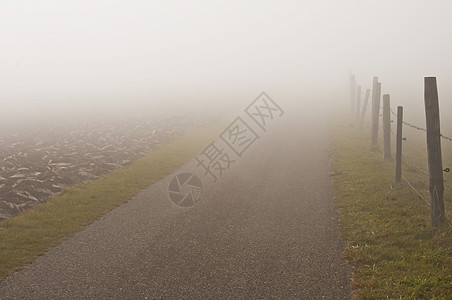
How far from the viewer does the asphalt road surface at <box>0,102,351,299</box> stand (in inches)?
Result: 325

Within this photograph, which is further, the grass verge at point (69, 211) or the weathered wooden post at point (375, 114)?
the weathered wooden post at point (375, 114)

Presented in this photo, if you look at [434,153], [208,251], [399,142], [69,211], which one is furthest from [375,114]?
[69,211]

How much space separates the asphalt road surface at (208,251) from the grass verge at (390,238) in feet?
1.63

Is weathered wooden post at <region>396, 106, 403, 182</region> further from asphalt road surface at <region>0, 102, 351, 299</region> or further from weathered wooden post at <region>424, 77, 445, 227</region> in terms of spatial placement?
weathered wooden post at <region>424, 77, 445, 227</region>

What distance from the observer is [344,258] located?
30.6ft

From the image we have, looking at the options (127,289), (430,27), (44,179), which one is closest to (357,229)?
(127,289)

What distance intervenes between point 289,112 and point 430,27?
198 meters

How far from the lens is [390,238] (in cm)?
1020

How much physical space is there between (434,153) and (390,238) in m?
2.79

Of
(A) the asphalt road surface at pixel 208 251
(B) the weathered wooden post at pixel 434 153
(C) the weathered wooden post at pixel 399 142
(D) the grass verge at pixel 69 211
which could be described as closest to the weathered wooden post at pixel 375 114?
(C) the weathered wooden post at pixel 399 142

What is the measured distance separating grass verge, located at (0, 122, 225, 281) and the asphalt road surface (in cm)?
51

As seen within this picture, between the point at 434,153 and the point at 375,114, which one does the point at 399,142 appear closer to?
the point at 434,153

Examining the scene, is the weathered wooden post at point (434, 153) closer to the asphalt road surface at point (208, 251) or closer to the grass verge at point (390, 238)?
the grass verge at point (390, 238)

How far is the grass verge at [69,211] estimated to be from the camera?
34.3ft
